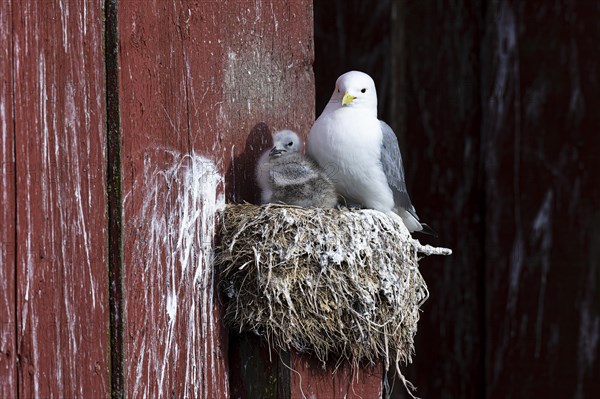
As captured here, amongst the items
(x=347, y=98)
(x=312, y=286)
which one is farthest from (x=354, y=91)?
(x=312, y=286)

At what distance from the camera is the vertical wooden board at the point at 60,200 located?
7.99 feet

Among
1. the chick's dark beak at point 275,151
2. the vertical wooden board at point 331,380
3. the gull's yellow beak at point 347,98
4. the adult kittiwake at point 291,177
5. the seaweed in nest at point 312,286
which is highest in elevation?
the gull's yellow beak at point 347,98

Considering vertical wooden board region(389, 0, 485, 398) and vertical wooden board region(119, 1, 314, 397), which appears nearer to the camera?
vertical wooden board region(119, 1, 314, 397)

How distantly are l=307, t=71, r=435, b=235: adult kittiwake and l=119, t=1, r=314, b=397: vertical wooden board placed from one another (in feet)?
1.47

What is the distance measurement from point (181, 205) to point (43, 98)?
2.09ft

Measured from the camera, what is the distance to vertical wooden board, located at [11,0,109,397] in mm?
2436

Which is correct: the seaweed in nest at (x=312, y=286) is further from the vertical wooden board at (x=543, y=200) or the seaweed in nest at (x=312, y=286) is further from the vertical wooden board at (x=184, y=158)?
Answer: the vertical wooden board at (x=543, y=200)

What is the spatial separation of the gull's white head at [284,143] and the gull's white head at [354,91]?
376mm

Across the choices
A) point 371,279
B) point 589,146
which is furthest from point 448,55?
point 371,279

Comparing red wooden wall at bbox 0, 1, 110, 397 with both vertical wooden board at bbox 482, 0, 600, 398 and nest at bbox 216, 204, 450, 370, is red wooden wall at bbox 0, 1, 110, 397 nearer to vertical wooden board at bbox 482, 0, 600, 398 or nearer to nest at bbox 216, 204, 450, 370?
nest at bbox 216, 204, 450, 370

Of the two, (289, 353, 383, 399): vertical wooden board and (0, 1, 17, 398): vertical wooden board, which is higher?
(0, 1, 17, 398): vertical wooden board

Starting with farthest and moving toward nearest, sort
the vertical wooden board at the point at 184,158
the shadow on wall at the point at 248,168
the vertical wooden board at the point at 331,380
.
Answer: the shadow on wall at the point at 248,168 < the vertical wooden board at the point at 331,380 < the vertical wooden board at the point at 184,158

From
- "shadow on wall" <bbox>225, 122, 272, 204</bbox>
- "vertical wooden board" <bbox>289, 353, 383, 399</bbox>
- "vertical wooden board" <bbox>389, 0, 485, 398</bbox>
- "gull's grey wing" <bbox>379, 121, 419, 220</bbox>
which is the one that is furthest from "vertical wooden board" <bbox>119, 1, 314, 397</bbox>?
"vertical wooden board" <bbox>389, 0, 485, 398</bbox>

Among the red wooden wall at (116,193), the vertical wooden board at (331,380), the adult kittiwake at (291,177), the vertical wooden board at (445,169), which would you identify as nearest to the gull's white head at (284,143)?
the adult kittiwake at (291,177)
